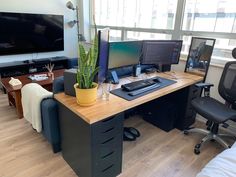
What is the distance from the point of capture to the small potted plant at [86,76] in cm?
145

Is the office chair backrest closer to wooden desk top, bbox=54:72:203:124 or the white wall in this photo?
wooden desk top, bbox=54:72:203:124

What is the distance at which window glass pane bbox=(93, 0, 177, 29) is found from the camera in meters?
3.15

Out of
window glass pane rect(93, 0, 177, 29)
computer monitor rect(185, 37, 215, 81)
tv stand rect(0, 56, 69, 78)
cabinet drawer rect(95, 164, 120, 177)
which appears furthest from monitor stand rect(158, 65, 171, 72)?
tv stand rect(0, 56, 69, 78)

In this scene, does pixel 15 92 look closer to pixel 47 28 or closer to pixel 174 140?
pixel 47 28

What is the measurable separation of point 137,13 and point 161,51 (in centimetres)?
148

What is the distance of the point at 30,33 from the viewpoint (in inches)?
152

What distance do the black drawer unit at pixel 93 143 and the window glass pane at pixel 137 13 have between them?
7.45 ft

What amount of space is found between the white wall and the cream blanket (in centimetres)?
212

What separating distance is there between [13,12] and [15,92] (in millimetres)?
1839

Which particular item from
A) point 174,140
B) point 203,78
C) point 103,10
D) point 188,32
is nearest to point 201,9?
point 188,32

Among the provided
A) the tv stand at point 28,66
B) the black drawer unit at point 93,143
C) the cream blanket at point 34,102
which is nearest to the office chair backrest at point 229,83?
the black drawer unit at point 93,143

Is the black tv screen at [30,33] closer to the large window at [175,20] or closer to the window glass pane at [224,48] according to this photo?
the large window at [175,20]

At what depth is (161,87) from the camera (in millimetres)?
2039

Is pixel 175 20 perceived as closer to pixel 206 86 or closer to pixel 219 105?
pixel 206 86
